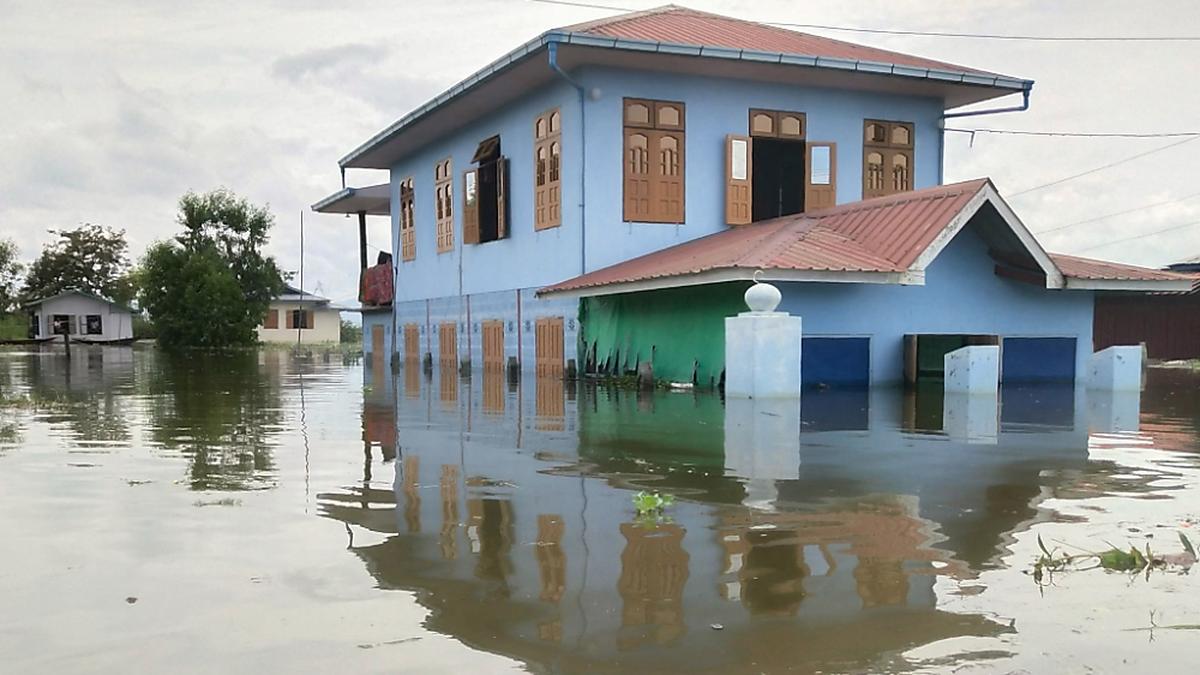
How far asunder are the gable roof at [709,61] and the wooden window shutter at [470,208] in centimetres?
147

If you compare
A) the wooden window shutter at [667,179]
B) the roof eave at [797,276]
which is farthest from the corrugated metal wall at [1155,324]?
the roof eave at [797,276]

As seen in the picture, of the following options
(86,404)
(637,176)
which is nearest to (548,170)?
(637,176)

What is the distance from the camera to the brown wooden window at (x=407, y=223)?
29.4 m

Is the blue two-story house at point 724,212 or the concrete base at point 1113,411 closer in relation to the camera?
the concrete base at point 1113,411

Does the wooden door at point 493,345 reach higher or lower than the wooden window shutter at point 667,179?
lower

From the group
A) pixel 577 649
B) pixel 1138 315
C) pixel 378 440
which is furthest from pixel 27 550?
pixel 1138 315

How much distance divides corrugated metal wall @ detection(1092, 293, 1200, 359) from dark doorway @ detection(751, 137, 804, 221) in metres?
15.0

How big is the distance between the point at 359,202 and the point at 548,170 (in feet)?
52.6

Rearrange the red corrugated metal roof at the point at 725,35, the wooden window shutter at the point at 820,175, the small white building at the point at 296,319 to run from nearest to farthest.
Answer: the red corrugated metal roof at the point at 725,35
the wooden window shutter at the point at 820,175
the small white building at the point at 296,319

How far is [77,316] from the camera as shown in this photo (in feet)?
216

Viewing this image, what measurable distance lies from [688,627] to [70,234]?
80.8m

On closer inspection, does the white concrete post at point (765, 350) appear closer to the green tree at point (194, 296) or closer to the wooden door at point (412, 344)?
the wooden door at point (412, 344)

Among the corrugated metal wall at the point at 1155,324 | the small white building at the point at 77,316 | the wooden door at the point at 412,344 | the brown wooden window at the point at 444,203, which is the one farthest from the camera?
the small white building at the point at 77,316

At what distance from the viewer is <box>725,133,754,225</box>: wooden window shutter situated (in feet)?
64.4
